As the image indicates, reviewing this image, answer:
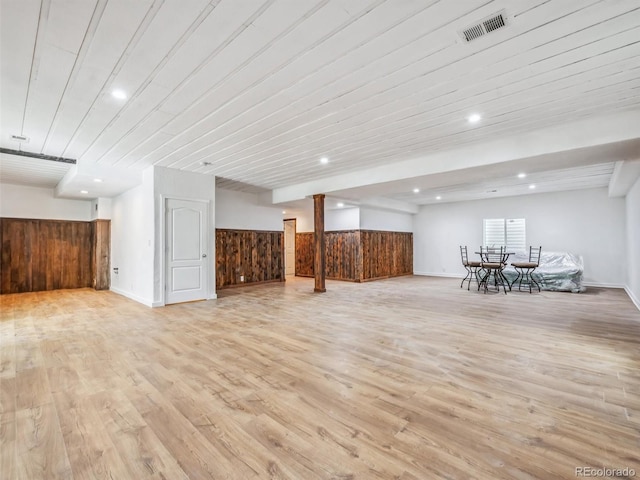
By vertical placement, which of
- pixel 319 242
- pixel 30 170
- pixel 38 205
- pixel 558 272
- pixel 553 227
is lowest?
pixel 558 272

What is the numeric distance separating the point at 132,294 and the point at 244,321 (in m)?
3.63

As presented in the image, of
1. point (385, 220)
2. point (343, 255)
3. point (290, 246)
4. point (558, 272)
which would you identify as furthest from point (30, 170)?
point (558, 272)

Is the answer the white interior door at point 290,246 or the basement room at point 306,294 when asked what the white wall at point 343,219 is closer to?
the white interior door at point 290,246

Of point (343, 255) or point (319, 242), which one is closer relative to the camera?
point (319, 242)

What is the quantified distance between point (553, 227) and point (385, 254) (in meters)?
4.92

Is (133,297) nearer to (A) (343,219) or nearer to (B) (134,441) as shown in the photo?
(B) (134,441)

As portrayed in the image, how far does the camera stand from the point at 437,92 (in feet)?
10.1

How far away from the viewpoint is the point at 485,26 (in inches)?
83.8

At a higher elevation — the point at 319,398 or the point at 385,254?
the point at 385,254

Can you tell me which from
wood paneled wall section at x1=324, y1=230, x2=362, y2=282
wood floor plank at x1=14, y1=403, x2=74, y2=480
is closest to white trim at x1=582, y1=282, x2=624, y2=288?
wood paneled wall section at x1=324, y1=230, x2=362, y2=282

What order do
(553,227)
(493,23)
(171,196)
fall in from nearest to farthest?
(493,23), (171,196), (553,227)

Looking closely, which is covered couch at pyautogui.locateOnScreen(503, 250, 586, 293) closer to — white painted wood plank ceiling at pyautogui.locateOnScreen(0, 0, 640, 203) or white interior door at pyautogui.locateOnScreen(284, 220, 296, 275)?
white painted wood plank ceiling at pyautogui.locateOnScreen(0, 0, 640, 203)

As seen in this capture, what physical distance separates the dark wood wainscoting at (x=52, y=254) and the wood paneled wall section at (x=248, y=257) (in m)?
2.98

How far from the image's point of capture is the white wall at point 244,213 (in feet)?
27.3
